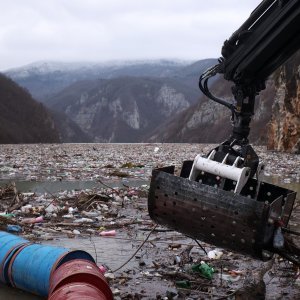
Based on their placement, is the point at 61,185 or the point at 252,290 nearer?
the point at 252,290

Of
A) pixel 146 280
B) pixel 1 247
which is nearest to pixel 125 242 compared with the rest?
pixel 146 280

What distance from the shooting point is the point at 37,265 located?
377 cm

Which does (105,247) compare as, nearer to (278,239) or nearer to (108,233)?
(108,233)

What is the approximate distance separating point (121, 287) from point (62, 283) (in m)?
1.07

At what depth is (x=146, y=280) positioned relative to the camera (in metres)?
4.36

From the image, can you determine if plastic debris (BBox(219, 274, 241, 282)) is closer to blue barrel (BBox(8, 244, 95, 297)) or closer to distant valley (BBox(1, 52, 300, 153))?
blue barrel (BBox(8, 244, 95, 297))

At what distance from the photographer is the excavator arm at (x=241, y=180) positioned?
325cm

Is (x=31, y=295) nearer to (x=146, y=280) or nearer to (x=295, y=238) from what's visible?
(x=146, y=280)

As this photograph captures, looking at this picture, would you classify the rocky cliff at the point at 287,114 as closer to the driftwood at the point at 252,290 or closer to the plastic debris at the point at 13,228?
the plastic debris at the point at 13,228

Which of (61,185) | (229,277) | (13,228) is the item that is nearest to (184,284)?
(229,277)

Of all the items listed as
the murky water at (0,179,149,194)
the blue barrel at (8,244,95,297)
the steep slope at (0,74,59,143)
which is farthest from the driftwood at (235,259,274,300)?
the steep slope at (0,74,59,143)

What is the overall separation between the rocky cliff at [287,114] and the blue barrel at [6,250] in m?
25.8

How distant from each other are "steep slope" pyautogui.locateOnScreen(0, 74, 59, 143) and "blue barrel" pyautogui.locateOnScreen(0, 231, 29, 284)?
76.7 meters

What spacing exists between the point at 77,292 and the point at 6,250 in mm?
1425
